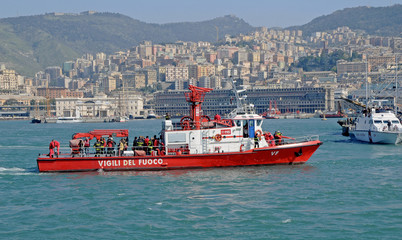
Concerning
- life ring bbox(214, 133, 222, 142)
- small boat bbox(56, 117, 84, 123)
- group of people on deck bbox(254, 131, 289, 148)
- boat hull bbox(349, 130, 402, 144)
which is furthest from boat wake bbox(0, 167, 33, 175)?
small boat bbox(56, 117, 84, 123)

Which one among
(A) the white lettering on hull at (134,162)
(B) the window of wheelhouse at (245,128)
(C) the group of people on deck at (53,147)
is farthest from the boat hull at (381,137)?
(C) the group of people on deck at (53,147)

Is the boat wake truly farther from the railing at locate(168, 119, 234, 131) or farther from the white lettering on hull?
the railing at locate(168, 119, 234, 131)

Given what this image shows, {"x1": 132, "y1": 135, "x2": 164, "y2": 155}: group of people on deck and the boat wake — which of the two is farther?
the boat wake

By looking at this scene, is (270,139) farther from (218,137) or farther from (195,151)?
(195,151)

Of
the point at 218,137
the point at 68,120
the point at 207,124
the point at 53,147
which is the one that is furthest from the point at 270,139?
the point at 68,120

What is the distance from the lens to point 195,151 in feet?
102

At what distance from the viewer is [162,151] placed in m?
31.1

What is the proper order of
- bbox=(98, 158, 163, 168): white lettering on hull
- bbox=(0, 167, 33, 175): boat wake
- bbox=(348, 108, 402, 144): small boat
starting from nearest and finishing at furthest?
1. bbox=(98, 158, 163, 168): white lettering on hull
2. bbox=(0, 167, 33, 175): boat wake
3. bbox=(348, 108, 402, 144): small boat

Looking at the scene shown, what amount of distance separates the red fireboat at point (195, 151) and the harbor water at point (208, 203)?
1.45 ft

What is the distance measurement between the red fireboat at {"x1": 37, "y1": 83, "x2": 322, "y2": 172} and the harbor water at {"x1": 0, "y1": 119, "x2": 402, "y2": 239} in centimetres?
44

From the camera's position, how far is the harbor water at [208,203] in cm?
2047

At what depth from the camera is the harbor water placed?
20.5 meters

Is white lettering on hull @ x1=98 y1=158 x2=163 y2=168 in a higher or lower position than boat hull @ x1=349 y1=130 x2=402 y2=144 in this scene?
lower

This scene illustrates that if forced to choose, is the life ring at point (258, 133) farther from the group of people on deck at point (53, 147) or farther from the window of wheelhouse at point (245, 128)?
the group of people on deck at point (53, 147)
